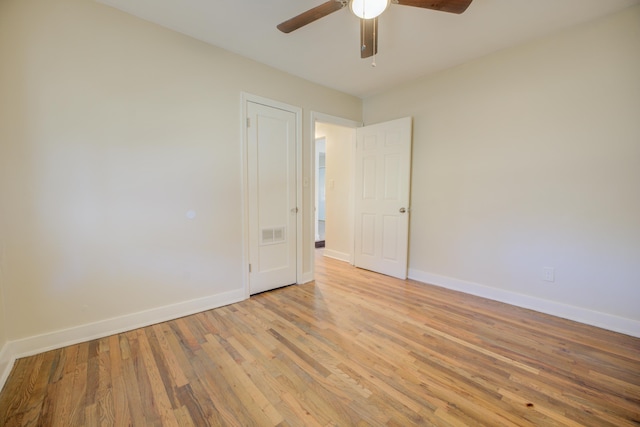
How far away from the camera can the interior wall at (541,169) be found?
7.05ft

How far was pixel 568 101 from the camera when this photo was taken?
2.35 metres

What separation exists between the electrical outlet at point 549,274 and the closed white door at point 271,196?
8.68 ft

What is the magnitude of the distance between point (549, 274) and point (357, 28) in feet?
9.58

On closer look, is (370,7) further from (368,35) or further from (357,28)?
(357,28)

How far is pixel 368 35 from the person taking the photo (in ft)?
6.07

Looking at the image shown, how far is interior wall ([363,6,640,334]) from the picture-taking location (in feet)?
7.05

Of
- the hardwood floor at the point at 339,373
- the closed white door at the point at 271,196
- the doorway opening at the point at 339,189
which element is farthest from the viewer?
the doorway opening at the point at 339,189

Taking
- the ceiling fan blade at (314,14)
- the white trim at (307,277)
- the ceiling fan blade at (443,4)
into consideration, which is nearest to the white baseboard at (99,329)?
the white trim at (307,277)

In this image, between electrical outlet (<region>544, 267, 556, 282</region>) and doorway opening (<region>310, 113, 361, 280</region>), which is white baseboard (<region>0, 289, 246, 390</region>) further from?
electrical outlet (<region>544, 267, 556, 282</region>)

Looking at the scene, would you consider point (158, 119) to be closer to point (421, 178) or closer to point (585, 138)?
point (421, 178)

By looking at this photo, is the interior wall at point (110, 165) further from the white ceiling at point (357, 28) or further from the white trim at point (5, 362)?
the white ceiling at point (357, 28)

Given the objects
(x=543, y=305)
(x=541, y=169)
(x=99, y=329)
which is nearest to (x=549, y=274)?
(x=543, y=305)

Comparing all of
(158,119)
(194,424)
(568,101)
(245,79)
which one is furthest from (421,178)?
(194,424)

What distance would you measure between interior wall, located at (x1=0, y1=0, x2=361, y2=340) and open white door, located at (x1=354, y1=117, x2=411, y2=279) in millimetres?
1896
